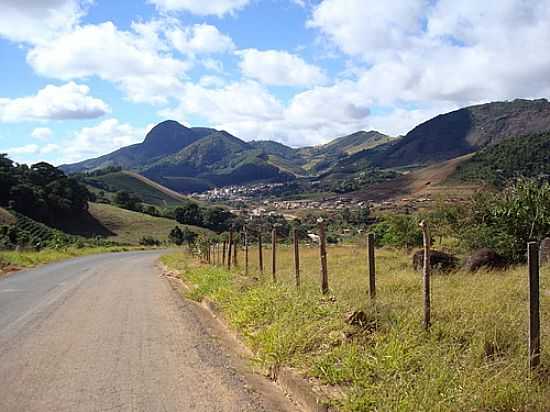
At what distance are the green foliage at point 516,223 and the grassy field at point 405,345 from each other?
7.28 meters

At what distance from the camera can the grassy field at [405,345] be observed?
5074 mm

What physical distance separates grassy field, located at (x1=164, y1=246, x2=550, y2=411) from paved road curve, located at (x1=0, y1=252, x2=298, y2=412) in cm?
70

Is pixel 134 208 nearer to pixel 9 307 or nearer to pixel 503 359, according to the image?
pixel 9 307

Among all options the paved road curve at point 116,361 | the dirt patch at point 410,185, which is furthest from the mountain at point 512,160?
the paved road curve at point 116,361

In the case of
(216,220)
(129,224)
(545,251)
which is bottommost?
(545,251)

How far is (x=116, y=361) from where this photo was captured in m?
7.70

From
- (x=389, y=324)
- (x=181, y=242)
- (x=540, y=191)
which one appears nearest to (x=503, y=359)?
(x=389, y=324)

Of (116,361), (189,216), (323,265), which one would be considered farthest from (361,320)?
(189,216)

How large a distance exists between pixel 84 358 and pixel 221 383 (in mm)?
2167

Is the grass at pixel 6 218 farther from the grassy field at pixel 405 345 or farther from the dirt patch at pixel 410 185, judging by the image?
the grassy field at pixel 405 345

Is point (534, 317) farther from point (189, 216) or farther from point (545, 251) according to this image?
point (189, 216)

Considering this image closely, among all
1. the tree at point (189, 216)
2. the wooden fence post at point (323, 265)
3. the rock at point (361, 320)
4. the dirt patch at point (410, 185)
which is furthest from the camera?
the tree at point (189, 216)

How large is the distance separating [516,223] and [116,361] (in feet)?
47.4

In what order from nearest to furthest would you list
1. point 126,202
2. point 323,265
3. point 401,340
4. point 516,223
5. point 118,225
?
point 401,340 < point 323,265 < point 516,223 < point 118,225 < point 126,202
